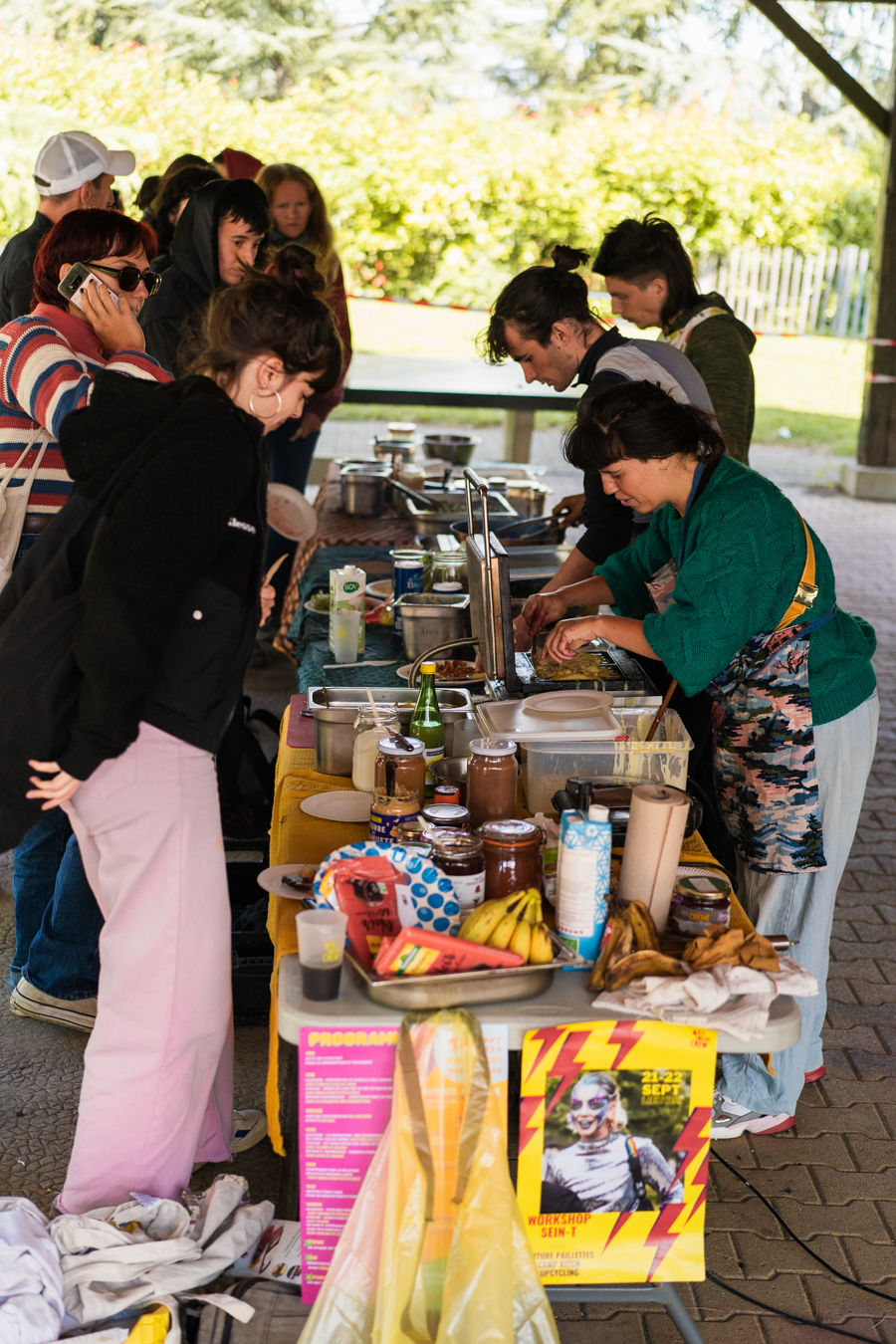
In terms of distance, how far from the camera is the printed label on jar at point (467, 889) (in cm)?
192

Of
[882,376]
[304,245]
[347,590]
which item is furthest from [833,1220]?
[882,376]

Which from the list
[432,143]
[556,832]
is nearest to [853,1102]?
[556,832]

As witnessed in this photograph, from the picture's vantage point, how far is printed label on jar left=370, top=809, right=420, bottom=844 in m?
2.12

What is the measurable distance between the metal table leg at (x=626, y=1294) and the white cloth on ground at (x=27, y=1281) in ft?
2.53

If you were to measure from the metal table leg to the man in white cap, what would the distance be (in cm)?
280

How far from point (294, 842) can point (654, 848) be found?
73 centimetres

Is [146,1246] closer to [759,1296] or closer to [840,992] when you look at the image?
[759,1296]

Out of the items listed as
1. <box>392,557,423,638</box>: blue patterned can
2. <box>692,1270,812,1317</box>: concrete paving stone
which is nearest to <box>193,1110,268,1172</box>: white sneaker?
<box>692,1270,812,1317</box>: concrete paving stone

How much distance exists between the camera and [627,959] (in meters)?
1.80

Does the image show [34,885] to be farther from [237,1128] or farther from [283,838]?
[283,838]

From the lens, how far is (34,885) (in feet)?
10.1

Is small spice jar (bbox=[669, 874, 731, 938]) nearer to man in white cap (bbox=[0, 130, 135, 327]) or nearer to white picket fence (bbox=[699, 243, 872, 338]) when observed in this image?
man in white cap (bbox=[0, 130, 135, 327])

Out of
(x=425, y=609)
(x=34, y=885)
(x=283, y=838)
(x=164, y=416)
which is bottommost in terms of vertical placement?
(x=34, y=885)

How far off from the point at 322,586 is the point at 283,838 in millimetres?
1767
